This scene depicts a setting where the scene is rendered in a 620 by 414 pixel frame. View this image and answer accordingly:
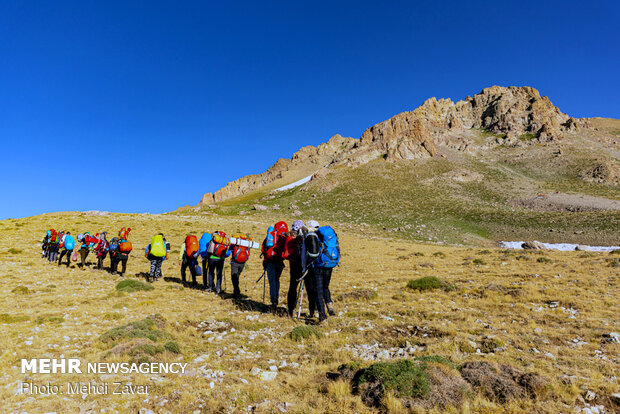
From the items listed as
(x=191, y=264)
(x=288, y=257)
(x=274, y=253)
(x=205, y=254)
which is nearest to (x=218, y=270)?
(x=205, y=254)

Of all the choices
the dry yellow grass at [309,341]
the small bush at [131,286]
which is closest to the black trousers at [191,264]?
the dry yellow grass at [309,341]

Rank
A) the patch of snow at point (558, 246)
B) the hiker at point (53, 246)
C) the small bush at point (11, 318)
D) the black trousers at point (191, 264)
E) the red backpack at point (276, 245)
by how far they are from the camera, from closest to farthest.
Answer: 1. the small bush at point (11, 318)
2. the red backpack at point (276, 245)
3. the black trousers at point (191, 264)
4. the hiker at point (53, 246)
5. the patch of snow at point (558, 246)

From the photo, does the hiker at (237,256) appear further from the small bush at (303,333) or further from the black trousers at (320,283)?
the small bush at (303,333)

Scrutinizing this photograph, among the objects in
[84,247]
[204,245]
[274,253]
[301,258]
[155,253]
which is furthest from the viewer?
[84,247]

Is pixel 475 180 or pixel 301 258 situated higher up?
pixel 475 180

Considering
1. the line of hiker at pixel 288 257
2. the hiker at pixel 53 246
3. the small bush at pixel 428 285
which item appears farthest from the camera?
the hiker at pixel 53 246

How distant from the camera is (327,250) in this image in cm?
955

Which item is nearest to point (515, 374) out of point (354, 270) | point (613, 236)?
point (354, 270)

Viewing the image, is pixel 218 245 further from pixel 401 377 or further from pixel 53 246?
pixel 53 246

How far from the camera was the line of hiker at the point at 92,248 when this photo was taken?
1756cm

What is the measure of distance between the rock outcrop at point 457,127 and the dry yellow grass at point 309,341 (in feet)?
371

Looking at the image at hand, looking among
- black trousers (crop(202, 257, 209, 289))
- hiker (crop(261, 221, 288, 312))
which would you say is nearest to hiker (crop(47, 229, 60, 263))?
black trousers (crop(202, 257, 209, 289))

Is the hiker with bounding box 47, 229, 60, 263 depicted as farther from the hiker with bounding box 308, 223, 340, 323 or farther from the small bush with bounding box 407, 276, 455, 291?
the small bush with bounding box 407, 276, 455, 291

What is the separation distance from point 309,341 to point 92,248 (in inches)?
826
